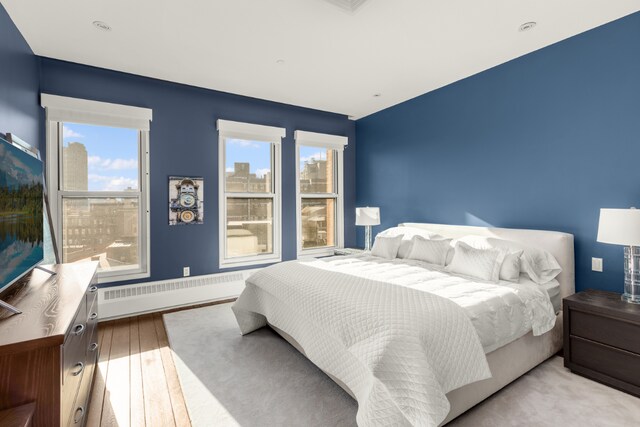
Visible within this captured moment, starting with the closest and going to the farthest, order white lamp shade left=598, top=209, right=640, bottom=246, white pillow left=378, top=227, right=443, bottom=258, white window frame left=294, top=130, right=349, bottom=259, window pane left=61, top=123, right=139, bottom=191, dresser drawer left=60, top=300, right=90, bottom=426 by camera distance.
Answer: dresser drawer left=60, top=300, right=90, bottom=426, white lamp shade left=598, top=209, right=640, bottom=246, window pane left=61, top=123, right=139, bottom=191, white pillow left=378, top=227, right=443, bottom=258, white window frame left=294, top=130, right=349, bottom=259

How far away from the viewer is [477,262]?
110 inches

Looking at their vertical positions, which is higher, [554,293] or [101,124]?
[101,124]


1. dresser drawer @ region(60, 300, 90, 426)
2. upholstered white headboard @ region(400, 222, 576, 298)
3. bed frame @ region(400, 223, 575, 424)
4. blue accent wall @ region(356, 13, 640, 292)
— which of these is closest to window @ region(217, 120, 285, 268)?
blue accent wall @ region(356, 13, 640, 292)

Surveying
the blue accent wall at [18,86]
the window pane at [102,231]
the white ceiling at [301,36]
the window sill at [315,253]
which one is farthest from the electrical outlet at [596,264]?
the blue accent wall at [18,86]

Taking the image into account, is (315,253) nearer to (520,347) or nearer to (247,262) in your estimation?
(247,262)

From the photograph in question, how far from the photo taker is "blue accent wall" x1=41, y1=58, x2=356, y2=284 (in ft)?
11.3

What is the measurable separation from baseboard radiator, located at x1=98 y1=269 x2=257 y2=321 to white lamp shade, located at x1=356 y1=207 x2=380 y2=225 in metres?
1.72

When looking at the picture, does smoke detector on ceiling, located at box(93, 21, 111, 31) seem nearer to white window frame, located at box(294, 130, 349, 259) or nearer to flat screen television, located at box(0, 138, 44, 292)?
flat screen television, located at box(0, 138, 44, 292)

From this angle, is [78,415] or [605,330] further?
[605,330]

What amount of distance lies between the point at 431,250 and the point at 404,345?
1970 mm

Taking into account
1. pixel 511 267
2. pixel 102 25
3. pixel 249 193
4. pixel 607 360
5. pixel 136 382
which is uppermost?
pixel 102 25

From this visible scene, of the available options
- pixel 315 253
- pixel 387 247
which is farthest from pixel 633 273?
pixel 315 253

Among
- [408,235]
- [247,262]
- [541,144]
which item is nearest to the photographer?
[541,144]

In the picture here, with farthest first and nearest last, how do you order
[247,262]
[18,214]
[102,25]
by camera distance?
1. [247,262]
2. [102,25]
3. [18,214]
